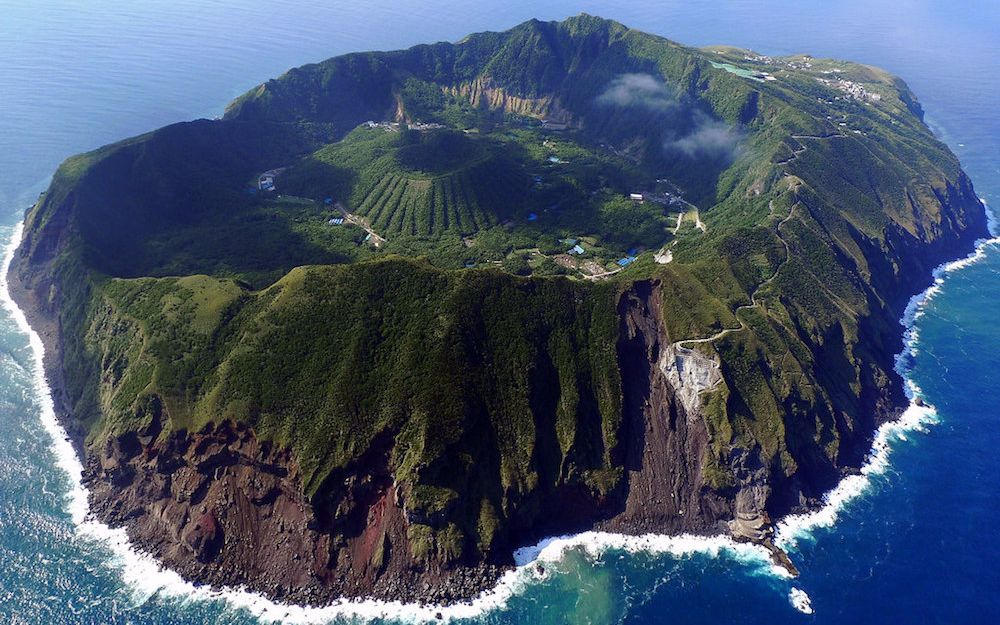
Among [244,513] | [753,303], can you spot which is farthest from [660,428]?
[244,513]

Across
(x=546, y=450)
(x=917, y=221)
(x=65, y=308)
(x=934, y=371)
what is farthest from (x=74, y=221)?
(x=917, y=221)

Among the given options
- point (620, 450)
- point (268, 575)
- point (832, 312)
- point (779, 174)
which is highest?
point (779, 174)

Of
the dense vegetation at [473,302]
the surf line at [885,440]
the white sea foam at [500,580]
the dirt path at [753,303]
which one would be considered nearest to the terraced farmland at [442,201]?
the dense vegetation at [473,302]

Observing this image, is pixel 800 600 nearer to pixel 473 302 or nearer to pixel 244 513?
pixel 473 302

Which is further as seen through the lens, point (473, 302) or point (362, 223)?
point (362, 223)

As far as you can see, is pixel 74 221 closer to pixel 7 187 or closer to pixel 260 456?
pixel 7 187

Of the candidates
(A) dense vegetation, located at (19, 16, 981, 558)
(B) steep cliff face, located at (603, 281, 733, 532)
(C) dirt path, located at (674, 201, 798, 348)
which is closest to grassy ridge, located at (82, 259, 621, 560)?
(A) dense vegetation, located at (19, 16, 981, 558)

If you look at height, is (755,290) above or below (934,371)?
above

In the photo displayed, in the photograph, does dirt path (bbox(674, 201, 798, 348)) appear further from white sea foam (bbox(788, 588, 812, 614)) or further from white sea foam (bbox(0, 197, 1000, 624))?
white sea foam (bbox(788, 588, 812, 614))
